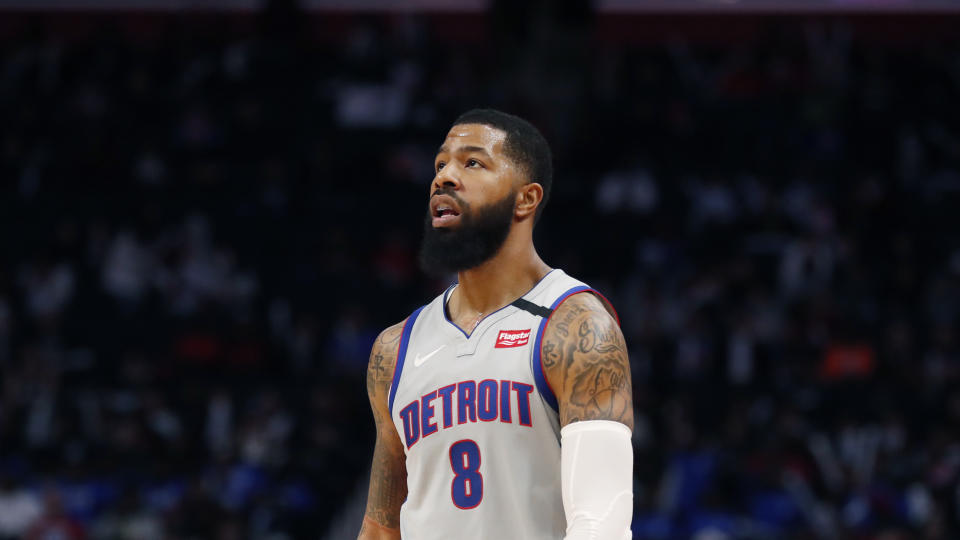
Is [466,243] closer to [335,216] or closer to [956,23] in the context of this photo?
[335,216]

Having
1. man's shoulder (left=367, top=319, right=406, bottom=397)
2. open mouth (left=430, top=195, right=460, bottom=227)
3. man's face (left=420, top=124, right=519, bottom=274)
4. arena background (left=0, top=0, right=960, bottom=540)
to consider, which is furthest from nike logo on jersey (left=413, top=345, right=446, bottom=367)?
arena background (left=0, top=0, right=960, bottom=540)

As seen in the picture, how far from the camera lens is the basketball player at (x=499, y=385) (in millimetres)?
3457

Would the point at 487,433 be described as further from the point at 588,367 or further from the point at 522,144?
the point at 522,144

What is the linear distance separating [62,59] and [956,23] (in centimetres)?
1410

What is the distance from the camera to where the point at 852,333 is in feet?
44.1

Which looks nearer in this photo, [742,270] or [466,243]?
[466,243]

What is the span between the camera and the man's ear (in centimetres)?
385

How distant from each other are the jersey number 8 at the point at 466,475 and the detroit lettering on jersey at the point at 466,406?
0.23 ft

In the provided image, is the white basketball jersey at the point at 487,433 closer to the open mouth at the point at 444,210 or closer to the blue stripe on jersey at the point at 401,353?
the blue stripe on jersey at the point at 401,353

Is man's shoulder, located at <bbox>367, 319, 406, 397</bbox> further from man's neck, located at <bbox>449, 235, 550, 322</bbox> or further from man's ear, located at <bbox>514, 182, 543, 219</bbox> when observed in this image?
man's ear, located at <bbox>514, 182, 543, 219</bbox>

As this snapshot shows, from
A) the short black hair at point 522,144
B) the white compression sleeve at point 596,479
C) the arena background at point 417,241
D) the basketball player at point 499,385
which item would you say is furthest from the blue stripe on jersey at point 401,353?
the arena background at point 417,241

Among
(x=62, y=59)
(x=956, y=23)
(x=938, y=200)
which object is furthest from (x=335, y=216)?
(x=956, y=23)

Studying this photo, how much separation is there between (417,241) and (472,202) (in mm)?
11623

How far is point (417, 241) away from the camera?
15367 millimetres
